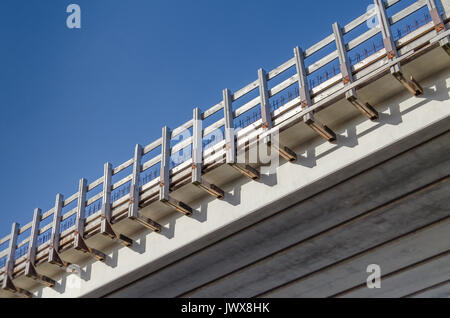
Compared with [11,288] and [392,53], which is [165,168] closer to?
[392,53]

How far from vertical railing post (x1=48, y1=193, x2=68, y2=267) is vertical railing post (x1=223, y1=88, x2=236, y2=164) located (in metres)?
7.86

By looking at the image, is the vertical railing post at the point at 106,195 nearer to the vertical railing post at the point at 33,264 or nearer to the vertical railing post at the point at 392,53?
the vertical railing post at the point at 33,264

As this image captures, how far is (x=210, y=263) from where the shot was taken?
1733cm

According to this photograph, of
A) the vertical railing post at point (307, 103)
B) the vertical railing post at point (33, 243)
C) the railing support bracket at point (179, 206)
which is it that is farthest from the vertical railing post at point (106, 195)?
the vertical railing post at point (307, 103)

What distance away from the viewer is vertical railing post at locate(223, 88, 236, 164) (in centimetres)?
1450

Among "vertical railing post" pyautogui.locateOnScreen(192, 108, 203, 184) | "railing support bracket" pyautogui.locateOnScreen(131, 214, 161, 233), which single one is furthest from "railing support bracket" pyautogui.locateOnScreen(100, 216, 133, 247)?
"vertical railing post" pyautogui.locateOnScreen(192, 108, 203, 184)

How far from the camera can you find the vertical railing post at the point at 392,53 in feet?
40.6

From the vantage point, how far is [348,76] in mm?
13180

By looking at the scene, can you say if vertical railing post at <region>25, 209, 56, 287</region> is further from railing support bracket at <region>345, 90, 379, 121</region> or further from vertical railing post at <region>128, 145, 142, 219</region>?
railing support bracket at <region>345, 90, 379, 121</region>

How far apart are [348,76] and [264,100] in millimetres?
2481

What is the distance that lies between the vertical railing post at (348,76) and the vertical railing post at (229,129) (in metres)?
3.42

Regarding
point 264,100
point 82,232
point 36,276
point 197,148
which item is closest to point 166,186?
point 197,148
